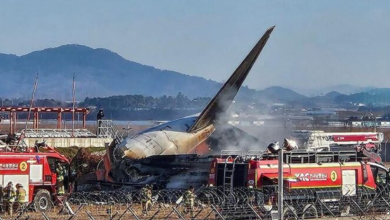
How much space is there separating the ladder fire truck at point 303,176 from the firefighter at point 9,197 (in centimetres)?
719

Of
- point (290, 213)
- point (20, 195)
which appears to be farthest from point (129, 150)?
point (290, 213)

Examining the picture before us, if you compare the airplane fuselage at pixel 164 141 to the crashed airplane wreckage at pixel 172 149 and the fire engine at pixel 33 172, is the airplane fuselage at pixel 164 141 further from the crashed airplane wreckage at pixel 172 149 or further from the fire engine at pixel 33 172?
the fire engine at pixel 33 172

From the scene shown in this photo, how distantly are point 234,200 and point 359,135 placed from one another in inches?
1731

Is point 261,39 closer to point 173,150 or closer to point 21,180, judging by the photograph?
point 173,150

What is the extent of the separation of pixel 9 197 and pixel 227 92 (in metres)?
22.3

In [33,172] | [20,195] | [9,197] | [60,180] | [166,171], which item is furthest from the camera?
[166,171]

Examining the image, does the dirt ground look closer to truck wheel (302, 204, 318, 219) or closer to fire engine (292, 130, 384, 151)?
truck wheel (302, 204, 318, 219)

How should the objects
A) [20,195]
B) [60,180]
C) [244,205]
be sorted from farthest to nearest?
[60,180] < [20,195] < [244,205]

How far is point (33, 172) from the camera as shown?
35.4m

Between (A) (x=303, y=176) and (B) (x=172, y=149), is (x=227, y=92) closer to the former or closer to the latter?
(B) (x=172, y=149)

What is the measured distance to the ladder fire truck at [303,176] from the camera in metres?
31.7

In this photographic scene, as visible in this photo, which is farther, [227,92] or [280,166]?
[227,92]

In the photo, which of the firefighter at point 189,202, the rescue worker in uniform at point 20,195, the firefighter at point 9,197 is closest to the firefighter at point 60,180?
the rescue worker in uniform at point 20,195

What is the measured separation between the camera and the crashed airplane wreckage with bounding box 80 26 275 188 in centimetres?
4209
